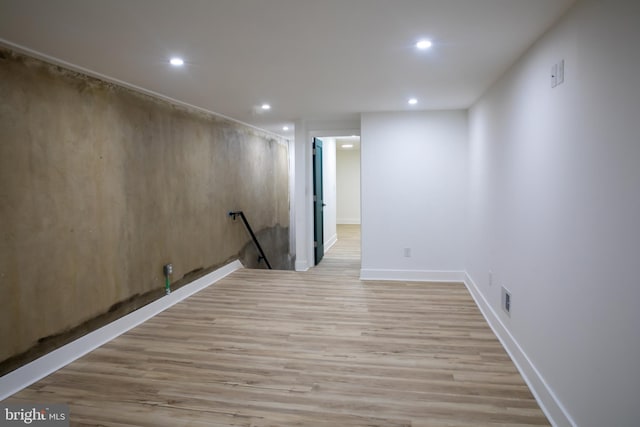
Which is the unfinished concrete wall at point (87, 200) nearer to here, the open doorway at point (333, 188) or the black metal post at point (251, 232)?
the black metal post at point (251, 232)

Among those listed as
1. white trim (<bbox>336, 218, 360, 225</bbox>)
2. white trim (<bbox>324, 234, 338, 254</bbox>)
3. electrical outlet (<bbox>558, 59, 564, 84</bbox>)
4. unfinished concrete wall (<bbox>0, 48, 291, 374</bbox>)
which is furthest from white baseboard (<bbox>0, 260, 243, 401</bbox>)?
white trim (<bbox>336, 218, 360, 225</bbox>)

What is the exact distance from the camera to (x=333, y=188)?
28.7 ft

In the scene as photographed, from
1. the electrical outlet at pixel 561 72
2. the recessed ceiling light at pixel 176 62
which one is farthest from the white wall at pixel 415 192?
the electrical outlet at pixel 561 72

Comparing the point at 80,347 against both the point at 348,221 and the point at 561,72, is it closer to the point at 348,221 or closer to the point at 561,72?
the point at 561,72

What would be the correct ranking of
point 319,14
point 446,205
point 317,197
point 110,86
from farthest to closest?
point 317,197 < point 446,205 < point 110,86 < point 319,14

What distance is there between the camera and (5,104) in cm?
257

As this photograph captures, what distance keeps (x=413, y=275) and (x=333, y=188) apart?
3740 millimetres

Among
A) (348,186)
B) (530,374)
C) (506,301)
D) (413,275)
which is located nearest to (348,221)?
(348,186)

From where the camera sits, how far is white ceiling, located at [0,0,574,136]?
82.3 inches

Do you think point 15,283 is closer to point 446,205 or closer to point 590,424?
point 590,424

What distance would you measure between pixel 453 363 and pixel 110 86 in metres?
3.76

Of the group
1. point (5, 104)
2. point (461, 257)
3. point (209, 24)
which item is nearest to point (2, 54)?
point (5, 104)

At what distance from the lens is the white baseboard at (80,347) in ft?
8.48

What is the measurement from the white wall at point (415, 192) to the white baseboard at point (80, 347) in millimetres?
2677
